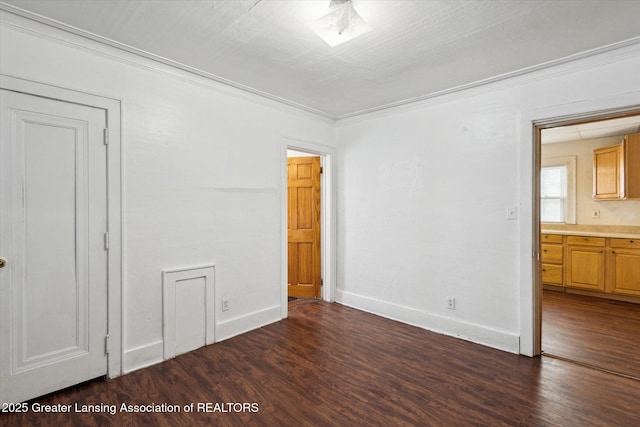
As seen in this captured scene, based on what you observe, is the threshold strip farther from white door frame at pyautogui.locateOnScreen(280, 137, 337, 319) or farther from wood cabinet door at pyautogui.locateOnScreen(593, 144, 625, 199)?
wood cabinet door at pyautogui.locateOnScreen(593, 144, 625, 199)

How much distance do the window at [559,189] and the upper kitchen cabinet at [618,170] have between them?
335mm

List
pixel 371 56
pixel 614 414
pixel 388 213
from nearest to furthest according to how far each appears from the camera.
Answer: pixel 614 414, pixel 371 56, pixel 388 213

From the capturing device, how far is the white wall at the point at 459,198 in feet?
8.98

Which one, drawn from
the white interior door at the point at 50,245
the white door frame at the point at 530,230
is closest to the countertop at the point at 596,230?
the white door frame at the point at 530,230

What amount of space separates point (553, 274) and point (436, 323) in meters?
2.78

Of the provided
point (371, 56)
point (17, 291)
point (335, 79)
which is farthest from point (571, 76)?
point (17, 291)

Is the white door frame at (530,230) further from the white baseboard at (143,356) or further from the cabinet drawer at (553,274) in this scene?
the white baseboard at (143,356)

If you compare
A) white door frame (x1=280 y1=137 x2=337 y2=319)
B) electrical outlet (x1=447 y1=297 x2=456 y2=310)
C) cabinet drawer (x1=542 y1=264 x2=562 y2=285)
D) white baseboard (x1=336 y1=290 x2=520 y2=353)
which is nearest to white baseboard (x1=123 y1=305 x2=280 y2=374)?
white door frame (x1=280 y1=137 x2=337 y2=319)

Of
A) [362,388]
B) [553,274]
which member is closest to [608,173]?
[553,274]

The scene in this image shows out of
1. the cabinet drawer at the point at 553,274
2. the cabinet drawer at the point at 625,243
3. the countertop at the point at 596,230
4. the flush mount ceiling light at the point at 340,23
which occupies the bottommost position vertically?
the cabinet drawer at the point at 553,274

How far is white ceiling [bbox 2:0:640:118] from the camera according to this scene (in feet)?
6.41

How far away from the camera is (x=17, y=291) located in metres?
2.07

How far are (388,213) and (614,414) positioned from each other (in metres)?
2.45

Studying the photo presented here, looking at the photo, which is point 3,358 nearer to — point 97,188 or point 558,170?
point 97,188
